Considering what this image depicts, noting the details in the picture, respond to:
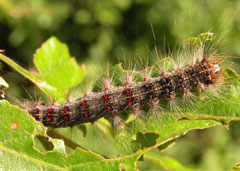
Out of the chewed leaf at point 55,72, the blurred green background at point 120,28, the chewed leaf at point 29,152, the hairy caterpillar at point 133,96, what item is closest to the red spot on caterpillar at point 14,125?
the chewed leaf at point 29,152

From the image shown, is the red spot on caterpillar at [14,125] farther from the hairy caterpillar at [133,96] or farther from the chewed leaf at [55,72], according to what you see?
the chewed leaf at [55,72]

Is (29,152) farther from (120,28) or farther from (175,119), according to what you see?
(120,28)

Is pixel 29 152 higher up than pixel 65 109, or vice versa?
pixel 65 109

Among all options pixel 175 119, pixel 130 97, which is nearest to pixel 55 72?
pixel 130 97

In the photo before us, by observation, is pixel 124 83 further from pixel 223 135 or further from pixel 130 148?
pixel 223 135

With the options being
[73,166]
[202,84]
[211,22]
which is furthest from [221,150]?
[73,166]

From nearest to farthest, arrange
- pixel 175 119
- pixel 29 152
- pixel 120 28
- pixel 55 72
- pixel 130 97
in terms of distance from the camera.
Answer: pixel 29 152 < pixel 175 119 < pixel 130 97 < pixel 55 72 < pixel 120 28
